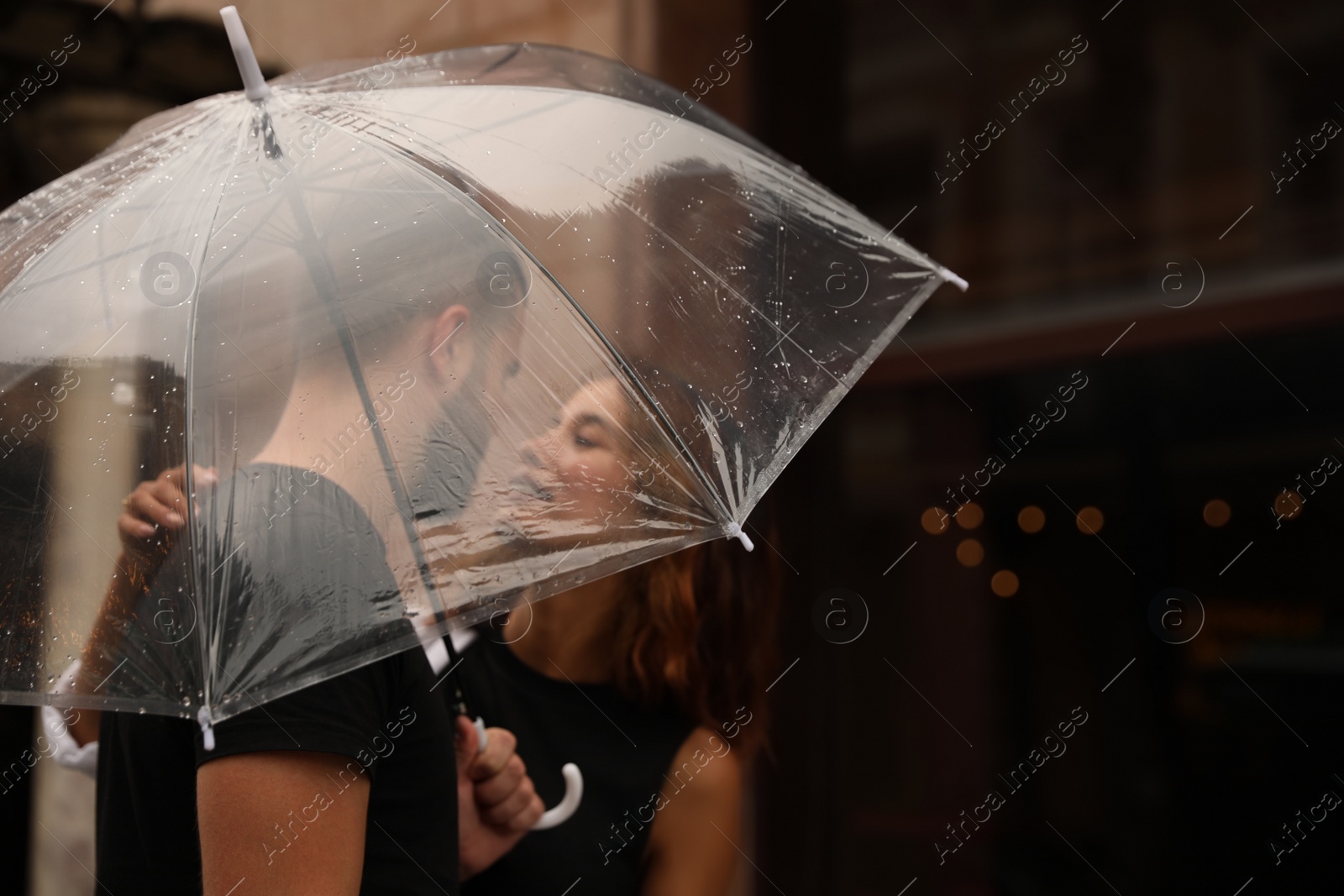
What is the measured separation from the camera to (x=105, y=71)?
3840mm

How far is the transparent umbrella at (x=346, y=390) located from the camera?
1248 mm

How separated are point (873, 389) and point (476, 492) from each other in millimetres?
2928

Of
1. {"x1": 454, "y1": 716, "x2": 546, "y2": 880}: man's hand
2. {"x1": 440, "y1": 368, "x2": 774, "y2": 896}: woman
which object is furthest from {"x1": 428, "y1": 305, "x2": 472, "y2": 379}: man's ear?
{"x1": 440, "y1": 368, "x2": 774, "y2": 896}: woman

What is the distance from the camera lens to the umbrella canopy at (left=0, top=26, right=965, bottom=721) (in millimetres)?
1248

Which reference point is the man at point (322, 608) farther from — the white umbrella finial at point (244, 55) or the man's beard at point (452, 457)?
the white umbrella finial at point (244, 55)

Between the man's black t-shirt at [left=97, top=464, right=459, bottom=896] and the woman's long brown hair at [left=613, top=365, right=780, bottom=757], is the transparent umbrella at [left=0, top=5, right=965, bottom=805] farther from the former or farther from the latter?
the woman's long brown hair at [left=613, top=365, right=780, bottom=757]

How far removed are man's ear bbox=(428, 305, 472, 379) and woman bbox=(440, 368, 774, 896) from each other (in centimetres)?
85

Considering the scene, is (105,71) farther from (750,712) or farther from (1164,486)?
(1164,486)

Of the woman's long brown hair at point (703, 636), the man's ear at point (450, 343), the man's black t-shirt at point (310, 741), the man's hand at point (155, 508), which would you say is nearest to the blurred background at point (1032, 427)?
the woman's long brown hair at point (703, 636)

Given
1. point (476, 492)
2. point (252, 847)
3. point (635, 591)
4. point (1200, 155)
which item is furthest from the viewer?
point (1200, 155)

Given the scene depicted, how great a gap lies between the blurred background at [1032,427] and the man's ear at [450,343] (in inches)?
108

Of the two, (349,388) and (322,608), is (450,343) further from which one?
(322,608)

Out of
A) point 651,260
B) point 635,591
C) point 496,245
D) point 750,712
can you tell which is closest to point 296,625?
point 496,245

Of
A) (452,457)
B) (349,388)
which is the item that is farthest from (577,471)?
(349,388)
